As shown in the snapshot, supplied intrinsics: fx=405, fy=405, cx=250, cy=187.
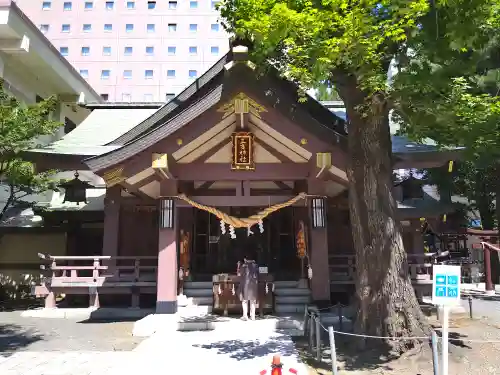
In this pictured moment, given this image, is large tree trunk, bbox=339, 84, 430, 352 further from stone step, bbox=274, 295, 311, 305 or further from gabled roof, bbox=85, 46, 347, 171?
stone step, bbox=274, 295, 311, 305

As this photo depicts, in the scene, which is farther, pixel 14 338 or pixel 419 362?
pixel 14 338

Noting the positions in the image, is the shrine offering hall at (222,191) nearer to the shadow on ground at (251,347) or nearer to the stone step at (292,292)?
the stone step at (292,292)

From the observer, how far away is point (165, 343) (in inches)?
375

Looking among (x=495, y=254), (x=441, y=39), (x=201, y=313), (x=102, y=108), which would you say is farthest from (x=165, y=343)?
(x=495, y=254)

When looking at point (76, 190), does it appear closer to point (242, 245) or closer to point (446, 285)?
point (242, 245)

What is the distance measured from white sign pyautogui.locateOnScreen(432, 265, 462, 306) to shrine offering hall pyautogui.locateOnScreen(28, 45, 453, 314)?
6068 mm

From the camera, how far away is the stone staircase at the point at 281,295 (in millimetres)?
12508

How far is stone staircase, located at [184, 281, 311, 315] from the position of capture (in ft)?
41.0

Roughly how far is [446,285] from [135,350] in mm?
6649

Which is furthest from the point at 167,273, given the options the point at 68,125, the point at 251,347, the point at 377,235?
the point at 68,125

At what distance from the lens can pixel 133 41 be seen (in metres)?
53.5

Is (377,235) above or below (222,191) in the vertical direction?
below

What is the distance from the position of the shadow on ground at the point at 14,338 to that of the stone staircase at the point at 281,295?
4.49 meters

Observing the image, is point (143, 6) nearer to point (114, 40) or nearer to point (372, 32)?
point (114, 40)
